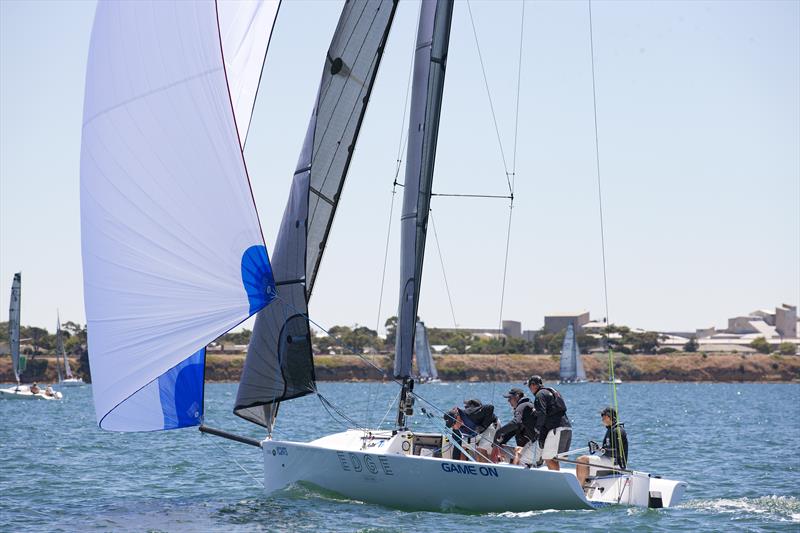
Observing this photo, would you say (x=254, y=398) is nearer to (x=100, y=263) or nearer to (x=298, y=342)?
(x=298, y=342)

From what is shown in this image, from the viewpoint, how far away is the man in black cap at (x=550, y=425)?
14.8 m

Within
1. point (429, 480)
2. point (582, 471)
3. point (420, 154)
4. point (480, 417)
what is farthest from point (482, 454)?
point (420, 154)

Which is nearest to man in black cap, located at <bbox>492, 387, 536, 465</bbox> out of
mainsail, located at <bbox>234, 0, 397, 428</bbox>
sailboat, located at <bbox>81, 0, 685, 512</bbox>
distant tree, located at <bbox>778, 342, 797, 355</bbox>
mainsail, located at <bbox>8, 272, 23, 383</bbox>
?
sailboat, located at <bbox>81, 0, 685, 512</bbox>

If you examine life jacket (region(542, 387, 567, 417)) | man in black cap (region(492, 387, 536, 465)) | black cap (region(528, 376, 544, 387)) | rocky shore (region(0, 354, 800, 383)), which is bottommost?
man in black cap (region(492, 387, 536, 465))

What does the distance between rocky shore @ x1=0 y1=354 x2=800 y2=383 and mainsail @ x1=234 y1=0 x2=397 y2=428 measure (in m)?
98.4

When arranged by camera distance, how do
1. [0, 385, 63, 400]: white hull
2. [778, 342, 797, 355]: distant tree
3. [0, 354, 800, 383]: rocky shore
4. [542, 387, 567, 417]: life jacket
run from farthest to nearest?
1. [778, 342, 797, 355]: distant tree
2. [0, 354, 800, 383]: rocky shore
3. [0, 385, 63, 400]: white hull
4. [542, 387, 567, 417]: life jacket

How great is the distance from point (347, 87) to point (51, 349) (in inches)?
4034

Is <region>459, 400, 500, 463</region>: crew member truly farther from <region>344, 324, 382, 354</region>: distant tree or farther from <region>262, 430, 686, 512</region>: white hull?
<region>344, 324, 382, 354</region>: distant tree

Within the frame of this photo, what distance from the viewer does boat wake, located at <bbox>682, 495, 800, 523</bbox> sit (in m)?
15.3

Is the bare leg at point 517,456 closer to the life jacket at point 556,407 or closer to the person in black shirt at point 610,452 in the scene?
the life jacket at point 556,407

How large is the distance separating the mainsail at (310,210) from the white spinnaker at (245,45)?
3.20 feet

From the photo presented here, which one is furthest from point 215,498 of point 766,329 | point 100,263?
point 766,329

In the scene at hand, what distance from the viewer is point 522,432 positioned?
1513cm

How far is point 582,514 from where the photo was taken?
14.5 m
